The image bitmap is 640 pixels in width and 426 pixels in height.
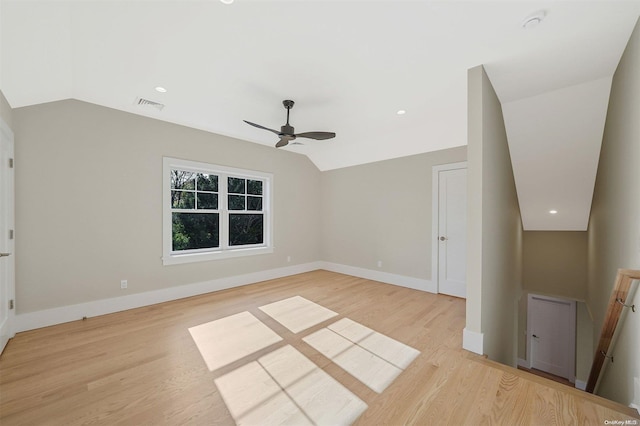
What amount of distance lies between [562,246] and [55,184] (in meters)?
8.43

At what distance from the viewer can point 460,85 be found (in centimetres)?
272

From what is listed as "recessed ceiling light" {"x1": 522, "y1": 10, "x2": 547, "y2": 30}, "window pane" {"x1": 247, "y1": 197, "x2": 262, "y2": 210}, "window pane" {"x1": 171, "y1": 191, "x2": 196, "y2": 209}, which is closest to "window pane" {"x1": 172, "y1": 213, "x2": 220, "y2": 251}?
"window pane" {"x1": 171, "y1": 191, "x2": 196, "y2": 209}

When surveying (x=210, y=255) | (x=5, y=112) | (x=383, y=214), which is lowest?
(x=210, y=255)

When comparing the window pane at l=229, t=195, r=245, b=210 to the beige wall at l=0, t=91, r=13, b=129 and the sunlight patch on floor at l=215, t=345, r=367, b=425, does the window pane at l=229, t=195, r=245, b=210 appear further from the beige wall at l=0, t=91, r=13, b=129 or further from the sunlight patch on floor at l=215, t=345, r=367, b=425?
the sunlight patch on floor at l=215, t=345, r=367, b=425

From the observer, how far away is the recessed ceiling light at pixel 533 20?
1730 millimetres

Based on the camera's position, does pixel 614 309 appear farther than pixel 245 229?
No

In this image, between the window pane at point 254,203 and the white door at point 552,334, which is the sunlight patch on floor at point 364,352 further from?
the white door at point 552,334

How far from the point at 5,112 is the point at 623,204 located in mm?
5937

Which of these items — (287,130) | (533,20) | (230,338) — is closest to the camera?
(533,20)

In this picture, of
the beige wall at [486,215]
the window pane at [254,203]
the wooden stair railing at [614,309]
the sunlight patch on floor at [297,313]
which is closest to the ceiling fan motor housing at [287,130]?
the beige wall at [486,215]

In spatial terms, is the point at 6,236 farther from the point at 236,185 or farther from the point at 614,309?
the point at 614,309

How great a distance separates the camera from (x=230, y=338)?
2666 millimetres

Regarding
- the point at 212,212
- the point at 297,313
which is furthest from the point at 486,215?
the point at 212,212

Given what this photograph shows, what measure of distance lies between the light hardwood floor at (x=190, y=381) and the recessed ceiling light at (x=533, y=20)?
8.97ft
